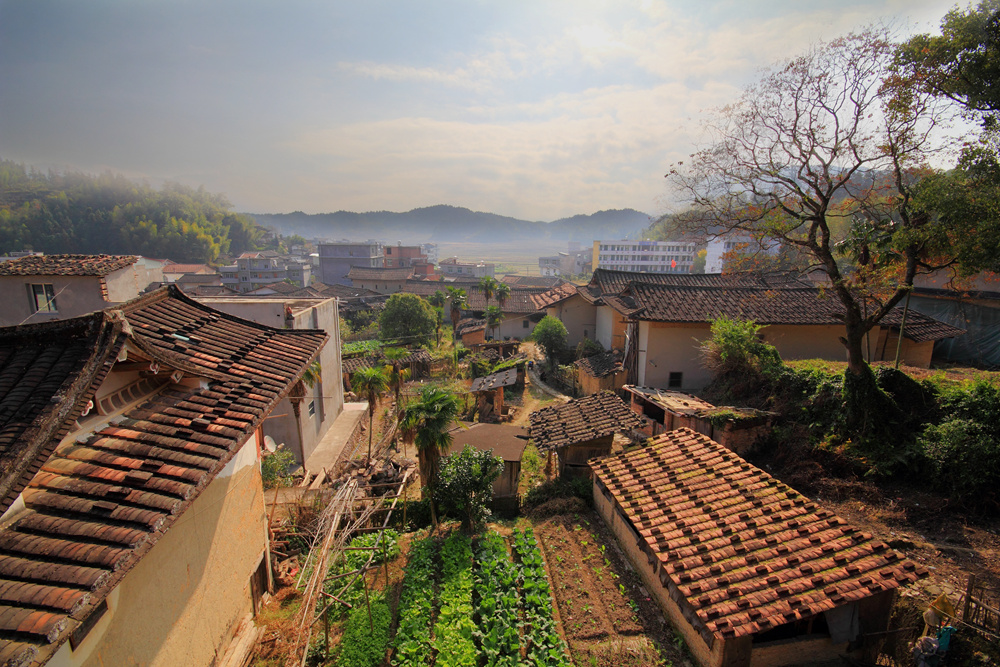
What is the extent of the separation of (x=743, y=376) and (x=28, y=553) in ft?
66.2

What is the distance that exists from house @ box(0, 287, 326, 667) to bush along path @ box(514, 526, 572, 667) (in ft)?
18.8

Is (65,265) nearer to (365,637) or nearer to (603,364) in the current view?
(365,637)

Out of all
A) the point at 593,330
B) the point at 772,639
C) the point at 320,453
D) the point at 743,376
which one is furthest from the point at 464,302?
the point at 772,639

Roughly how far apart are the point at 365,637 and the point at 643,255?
4338 inches

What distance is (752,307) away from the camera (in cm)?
2333

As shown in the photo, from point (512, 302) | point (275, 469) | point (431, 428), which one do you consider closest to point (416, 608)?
point (431, 428)

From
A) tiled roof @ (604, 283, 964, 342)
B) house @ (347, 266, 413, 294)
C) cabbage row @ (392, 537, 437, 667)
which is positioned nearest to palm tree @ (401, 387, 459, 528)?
cabbage row @ (392, 537, 437, 667)

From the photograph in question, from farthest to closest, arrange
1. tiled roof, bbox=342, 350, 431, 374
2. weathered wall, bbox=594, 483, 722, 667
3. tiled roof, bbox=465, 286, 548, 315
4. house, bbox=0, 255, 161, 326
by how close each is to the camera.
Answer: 1. tiled roof, bbox=465, 286, 548, 315
2. tiled roof, bbox=342, 350, 431, 374
3. house, bbox=0, 255, 161, 326
4. weathered wall, bbox=594, 483, 722, 667

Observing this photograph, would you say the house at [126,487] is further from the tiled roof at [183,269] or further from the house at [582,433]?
the tiled roof at [183,269]

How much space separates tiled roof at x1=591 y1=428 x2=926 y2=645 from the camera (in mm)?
7867

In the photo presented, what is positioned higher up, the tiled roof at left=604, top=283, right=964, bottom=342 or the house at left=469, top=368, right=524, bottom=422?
the tiled roof at left=604, top=283, right=964, bottom=342

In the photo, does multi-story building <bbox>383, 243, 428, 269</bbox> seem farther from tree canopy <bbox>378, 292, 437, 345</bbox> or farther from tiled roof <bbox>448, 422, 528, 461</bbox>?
tiled roof <bbox>448, 422, 528, 461</bbox>

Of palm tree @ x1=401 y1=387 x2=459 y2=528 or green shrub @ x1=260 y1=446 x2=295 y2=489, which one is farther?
green shrub @ x1=260 y1=446 x2=295 y2=489

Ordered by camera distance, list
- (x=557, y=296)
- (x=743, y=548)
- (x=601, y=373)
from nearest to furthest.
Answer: (x=743, y=548) → (x=601, y=373) → (x=557, y=296)
